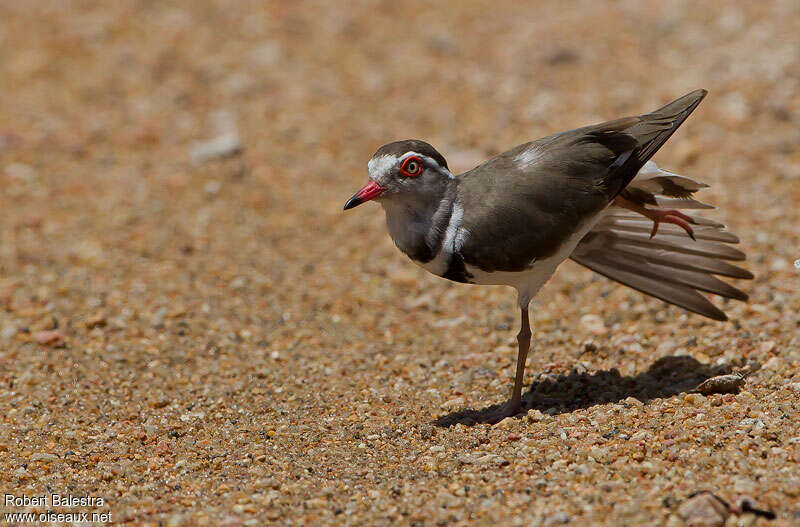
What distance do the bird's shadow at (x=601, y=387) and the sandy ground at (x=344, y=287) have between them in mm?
26

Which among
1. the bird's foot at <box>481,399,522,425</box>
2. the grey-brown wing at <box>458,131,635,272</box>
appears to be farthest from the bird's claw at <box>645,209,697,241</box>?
the bird's foot at <box>481,399,522,425</box>

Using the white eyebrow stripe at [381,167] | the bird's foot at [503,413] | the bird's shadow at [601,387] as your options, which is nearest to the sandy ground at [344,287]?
the bird's shadow at [601,387]

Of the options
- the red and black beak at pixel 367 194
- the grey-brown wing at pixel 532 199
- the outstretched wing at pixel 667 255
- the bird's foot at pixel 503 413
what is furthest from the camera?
the outstretched wing at pixel 667 255

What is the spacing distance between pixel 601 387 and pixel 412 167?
1925 mm

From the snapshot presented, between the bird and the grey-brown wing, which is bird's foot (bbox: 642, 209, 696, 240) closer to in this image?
the bird

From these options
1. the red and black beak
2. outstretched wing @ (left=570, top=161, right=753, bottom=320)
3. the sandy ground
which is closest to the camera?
the sandy ground

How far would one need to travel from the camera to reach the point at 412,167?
18.5ft

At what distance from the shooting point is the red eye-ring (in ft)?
18.4

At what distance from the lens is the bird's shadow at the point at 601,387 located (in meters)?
5.85

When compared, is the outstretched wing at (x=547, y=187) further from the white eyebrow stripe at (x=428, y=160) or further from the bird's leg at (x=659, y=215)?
the bird's leg at (x=659, y=215)

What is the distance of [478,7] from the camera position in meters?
13.8

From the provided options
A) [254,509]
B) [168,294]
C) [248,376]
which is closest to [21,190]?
[168,294]

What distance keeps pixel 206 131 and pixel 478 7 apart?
4.94 metres

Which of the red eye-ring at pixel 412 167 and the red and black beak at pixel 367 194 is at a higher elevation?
the red eye-ring at pixel 412 167
